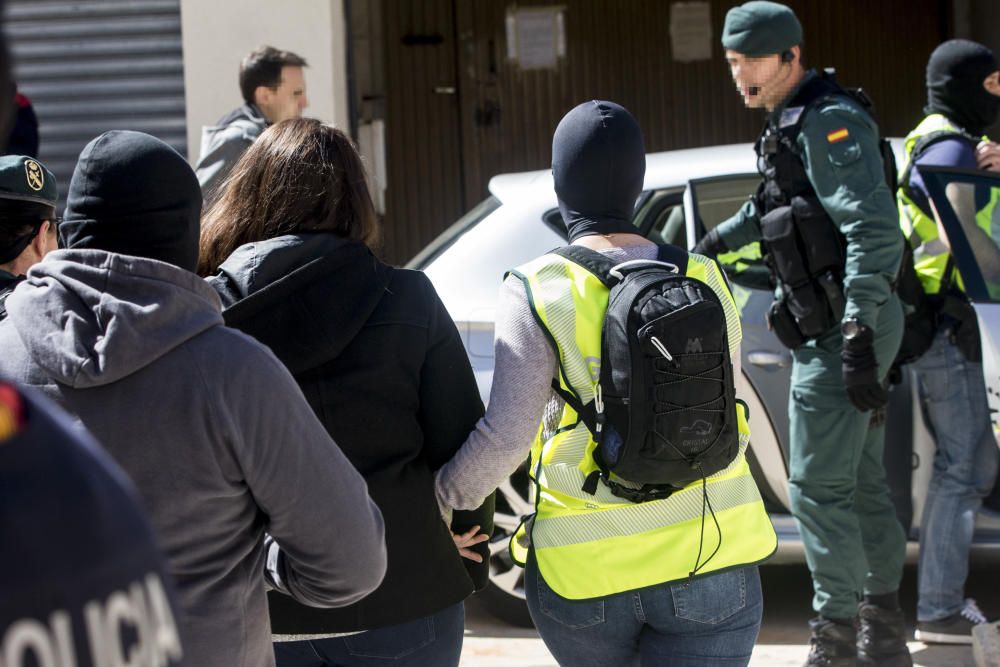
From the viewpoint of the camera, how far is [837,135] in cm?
365

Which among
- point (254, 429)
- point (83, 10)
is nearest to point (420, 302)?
point (254, 429)

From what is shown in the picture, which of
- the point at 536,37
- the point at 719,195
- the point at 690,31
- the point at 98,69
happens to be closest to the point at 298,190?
the point at 719,195

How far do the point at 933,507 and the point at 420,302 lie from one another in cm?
244

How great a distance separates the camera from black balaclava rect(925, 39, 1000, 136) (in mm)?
4258

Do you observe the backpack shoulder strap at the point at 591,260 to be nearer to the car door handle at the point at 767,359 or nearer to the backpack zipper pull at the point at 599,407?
the backpack zipper pull at the point at 599,407

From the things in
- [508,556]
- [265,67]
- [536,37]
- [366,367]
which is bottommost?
[508,556]

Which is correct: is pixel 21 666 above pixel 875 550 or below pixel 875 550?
above

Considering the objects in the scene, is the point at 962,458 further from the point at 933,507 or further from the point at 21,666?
the point at 21,666

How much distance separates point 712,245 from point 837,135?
66cm

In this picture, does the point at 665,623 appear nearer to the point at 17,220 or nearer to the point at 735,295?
the point at 17,220

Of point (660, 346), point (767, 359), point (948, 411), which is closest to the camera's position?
point (660, 346)

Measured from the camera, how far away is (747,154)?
465cm

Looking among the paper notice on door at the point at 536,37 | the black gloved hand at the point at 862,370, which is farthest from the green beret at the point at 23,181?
the paper notice on door at the point at 536,37

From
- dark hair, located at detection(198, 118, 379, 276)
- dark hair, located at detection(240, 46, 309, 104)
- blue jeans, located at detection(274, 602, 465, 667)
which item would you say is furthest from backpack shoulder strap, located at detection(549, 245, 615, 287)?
dark hair, located at detection(240, 46, 309, 104)
